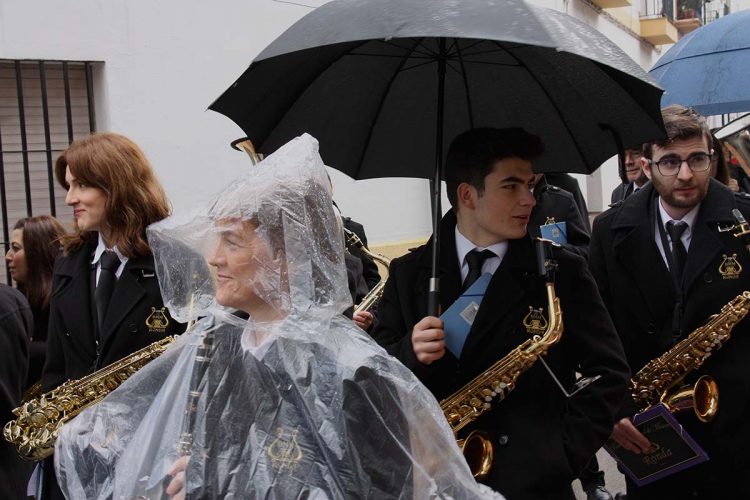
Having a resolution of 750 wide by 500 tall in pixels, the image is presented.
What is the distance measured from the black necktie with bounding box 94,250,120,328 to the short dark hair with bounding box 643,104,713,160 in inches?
90.9

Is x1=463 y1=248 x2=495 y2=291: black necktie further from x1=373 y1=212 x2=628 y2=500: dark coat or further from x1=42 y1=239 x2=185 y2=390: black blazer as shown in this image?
x1=42 y1=239 x2=185 y2=390: black blazer

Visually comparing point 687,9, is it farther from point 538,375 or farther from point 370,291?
point 538,375

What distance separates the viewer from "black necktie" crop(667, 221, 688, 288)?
4.14 metres

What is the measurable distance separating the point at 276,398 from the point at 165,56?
634 cm

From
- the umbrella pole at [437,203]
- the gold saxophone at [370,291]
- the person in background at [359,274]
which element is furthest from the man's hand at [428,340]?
the gold saxophone at [370,291]

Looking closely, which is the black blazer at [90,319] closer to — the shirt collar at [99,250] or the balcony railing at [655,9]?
the shirt collar at [99,250]

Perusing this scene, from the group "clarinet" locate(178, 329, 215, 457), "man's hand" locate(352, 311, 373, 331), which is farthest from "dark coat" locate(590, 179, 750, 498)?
"clarinet" locate(178, 329, 215, 457)

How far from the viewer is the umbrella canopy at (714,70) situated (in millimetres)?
5445

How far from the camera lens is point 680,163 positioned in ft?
13.6

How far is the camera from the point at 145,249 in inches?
162

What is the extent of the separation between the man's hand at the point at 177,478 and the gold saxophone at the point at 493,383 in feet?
3.40

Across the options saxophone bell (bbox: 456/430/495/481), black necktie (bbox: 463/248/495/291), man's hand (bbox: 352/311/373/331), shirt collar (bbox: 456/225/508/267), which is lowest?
man's hand (bbox: 352/311/373/331)

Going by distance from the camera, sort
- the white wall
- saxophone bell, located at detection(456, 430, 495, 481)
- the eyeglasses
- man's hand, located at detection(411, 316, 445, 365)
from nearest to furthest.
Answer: man's hand, located at detection(411, 316, 445, 365)
saxophone bell, located at detection(456, 430, 495, 481)
the eyeglasses
the white wall

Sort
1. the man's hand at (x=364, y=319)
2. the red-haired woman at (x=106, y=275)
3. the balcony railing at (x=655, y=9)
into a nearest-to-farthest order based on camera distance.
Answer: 1. the red-haired woman at (x=106, y=275)
2. the man's hand at (x=364, y=319)
3. the balcony railing at (x=655, y=9)
